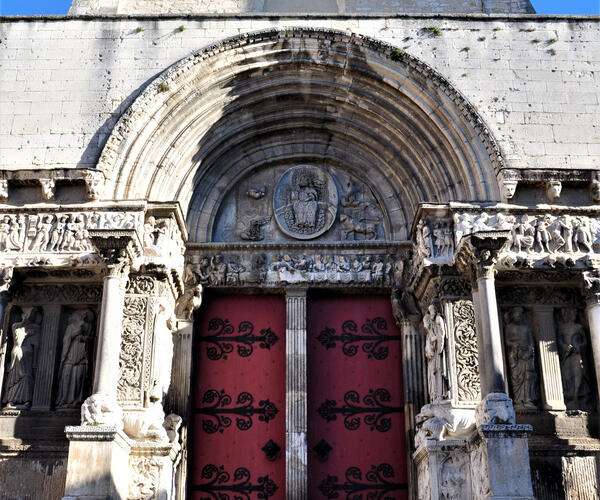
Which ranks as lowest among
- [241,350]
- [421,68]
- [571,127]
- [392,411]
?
[392,411]

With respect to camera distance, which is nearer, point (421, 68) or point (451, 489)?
point (451, 489)

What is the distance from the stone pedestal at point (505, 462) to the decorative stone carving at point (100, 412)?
4.07 meters

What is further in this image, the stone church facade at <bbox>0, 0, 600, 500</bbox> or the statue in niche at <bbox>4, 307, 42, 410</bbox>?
the statue in niche at <bbox>4, 307, 42, 410</bbox>

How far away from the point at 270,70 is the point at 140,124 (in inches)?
80.9

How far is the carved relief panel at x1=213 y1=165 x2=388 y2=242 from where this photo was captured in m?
11.4

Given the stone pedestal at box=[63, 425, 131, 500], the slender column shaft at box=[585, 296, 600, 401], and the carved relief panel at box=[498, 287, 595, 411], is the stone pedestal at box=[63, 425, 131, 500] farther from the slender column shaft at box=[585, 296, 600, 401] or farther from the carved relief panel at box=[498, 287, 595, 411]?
the slender column shaft at box=[585, 296, 600, 401]

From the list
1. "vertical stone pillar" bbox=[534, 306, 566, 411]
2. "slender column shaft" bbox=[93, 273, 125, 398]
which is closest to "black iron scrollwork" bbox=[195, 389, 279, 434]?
"slender column shaft" bbox=[93, 273, 125, 398]

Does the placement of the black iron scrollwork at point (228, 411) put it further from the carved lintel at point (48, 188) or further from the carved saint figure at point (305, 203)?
the carved lintel at point (48, 188)

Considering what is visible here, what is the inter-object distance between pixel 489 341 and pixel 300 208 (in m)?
3.65

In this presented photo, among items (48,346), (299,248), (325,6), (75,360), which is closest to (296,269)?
(299,248)

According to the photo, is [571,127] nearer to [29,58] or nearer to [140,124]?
[140,124]

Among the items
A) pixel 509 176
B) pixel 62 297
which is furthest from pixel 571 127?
pixel 62 297

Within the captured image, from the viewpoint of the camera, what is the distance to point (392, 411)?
10.6 meters

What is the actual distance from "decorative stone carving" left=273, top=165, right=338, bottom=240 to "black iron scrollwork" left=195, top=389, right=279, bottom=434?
8.07 ft
